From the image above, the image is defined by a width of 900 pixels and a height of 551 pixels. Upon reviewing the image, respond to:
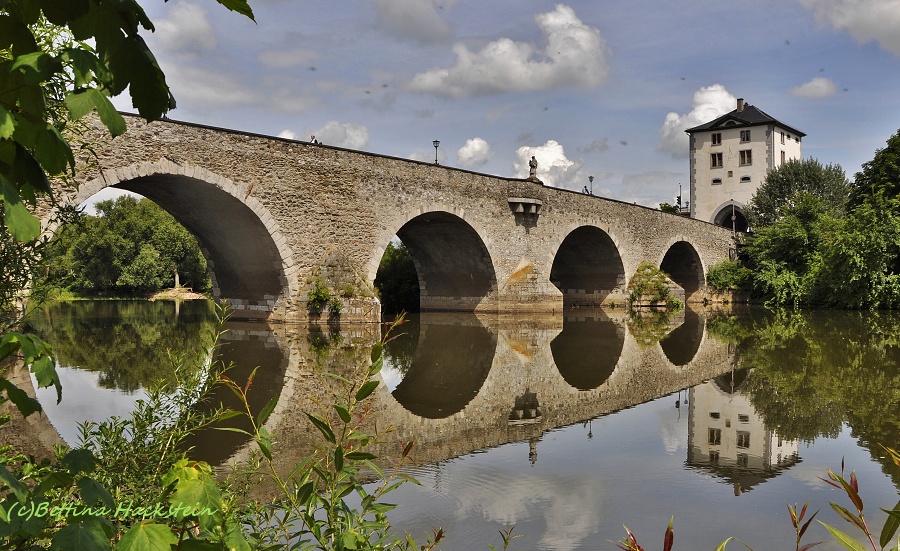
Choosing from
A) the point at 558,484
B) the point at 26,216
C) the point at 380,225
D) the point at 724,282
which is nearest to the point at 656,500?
the point at 558,484

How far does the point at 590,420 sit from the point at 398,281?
20687 mm

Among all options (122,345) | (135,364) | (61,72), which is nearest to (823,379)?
(135,364)

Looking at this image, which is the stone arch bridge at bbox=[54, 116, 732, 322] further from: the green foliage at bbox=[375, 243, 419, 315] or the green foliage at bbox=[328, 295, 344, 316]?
the green foliage at bbox=[375, 243, 419, 315]

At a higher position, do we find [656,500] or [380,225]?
[380,225]

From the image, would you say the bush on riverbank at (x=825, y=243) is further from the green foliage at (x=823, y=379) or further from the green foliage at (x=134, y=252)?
the green foliage at (x=134, y=252)

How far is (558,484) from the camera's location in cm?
496

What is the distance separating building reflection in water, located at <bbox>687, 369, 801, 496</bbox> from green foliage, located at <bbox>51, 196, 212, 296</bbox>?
4069cm

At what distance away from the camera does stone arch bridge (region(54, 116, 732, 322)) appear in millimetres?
14969

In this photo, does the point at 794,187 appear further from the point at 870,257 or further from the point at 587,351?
the point at 587,351

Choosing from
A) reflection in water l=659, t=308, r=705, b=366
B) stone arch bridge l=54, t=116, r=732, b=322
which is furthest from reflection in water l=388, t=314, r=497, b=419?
reflection in water l=659, t=308, r=705, b=366

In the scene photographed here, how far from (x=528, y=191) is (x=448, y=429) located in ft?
A: 58.7

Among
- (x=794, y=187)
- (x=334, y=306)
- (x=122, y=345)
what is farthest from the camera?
(x=794, y=187)

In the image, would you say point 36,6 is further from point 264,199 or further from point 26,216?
point 264,199

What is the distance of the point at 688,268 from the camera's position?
37.7m
